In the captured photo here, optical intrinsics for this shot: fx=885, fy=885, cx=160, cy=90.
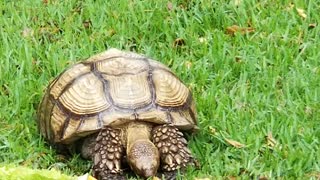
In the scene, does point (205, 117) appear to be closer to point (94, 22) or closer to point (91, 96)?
point (91, 96)

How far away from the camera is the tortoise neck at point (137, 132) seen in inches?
203

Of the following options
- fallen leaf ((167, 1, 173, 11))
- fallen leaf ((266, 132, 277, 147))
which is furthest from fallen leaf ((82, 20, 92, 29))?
fallen leaf ((266, 132, 277, 147))

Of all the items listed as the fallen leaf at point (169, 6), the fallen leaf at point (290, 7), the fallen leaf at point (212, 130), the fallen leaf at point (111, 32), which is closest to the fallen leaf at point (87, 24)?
the fallen leaf at point (111, 32)

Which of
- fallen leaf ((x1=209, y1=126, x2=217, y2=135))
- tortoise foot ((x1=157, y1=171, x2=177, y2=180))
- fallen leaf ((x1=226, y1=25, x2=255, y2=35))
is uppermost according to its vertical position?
fallen leaf ((x1=226, y1=25, x2=255, y2=35))

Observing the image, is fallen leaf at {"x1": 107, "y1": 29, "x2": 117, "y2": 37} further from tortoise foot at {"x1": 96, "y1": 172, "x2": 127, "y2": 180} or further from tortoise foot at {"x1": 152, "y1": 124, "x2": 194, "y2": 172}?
tortoise foot at {"x1": 96, "y1": 172, "x2": 127, "y2": 180}

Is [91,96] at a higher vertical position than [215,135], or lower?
higher

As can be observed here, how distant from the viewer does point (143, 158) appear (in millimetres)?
5008

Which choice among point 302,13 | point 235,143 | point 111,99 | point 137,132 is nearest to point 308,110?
point 235,143

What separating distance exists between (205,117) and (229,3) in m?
1.95

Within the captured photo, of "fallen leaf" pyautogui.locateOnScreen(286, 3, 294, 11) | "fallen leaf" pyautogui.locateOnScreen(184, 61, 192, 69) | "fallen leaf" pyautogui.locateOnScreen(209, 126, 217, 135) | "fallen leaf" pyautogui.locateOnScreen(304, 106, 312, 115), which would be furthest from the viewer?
"fallen leaf" pyautogui.locateOnScreen(286, 3, 294, 11)

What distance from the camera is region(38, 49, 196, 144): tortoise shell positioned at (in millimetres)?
5219

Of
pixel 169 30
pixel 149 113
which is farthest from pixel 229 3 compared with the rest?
pixel 149 113

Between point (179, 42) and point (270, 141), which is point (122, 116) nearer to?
point (270, 141)

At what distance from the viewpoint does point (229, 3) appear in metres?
7.47
